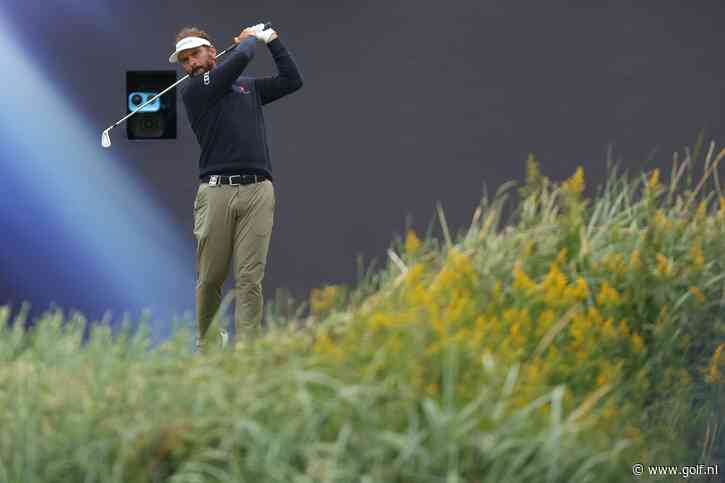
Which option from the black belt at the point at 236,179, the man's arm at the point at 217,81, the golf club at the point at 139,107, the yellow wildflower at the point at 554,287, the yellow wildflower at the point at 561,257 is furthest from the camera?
the golf club at the point at 139,107

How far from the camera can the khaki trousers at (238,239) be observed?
5902 millimetres

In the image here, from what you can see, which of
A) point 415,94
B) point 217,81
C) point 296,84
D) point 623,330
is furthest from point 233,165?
point 623,330

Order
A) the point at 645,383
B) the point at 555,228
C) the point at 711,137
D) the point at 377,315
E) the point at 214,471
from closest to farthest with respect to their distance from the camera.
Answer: the point at 214,471 → the point at 377,315 → the point at 645,383 → the point at 555,228 → the point at 711,137

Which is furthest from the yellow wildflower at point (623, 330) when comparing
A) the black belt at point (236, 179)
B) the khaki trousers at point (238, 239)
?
the black belt at point (236, 179)

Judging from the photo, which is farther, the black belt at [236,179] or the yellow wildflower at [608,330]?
the black belt at [236,179]

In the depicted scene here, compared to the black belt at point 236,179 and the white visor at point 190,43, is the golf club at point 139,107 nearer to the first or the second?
the white visor at point 190,43

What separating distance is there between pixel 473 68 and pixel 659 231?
3.26 metres

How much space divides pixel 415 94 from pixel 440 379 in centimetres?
436

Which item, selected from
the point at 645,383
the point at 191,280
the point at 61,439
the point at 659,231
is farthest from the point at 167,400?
the point at 191,280

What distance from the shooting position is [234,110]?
6.02 m

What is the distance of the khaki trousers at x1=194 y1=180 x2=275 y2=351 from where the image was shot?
5902mm

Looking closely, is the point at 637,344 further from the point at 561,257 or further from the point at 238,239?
the point at 238,239

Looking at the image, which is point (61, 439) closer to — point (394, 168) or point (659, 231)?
Result: point (659, 231)

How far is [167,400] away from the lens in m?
2.77
